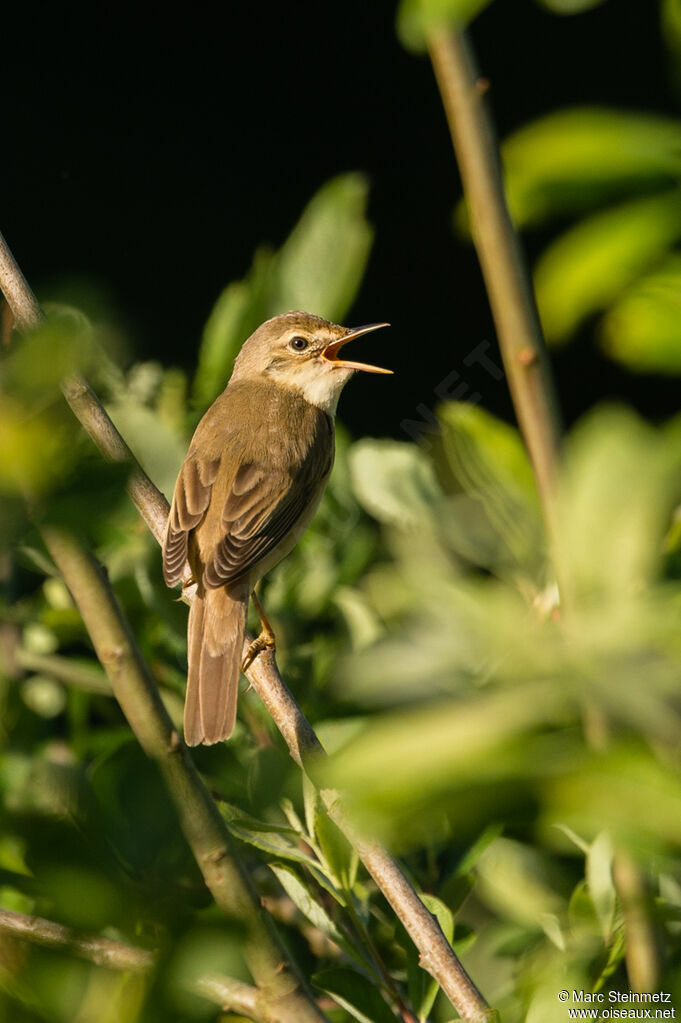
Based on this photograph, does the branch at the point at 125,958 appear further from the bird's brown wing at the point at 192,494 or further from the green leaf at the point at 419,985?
the bird's brown wing at the point at 192,494

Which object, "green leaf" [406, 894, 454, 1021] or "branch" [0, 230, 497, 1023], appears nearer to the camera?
"branch" [0, 230, 497, 1023]

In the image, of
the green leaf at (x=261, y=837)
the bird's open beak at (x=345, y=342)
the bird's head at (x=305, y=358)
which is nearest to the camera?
the green leaf at (x=261, y=837)

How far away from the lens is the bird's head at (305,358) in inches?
142

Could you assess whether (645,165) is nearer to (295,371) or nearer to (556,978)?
(556,978)

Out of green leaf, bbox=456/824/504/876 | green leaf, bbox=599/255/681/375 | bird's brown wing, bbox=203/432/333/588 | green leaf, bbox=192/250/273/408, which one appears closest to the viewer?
green leaf, bbox=599/255/681/375

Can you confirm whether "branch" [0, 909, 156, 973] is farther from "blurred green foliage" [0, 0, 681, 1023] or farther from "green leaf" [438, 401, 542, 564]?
"green leaf" [438, 401, 542, 564]

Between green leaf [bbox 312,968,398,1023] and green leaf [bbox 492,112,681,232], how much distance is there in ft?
2.90

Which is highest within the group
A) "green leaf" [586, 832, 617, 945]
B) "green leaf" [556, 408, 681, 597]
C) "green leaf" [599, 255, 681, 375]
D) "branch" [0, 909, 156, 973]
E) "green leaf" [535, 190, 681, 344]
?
"green leaf" [535, 190, 681, 344]

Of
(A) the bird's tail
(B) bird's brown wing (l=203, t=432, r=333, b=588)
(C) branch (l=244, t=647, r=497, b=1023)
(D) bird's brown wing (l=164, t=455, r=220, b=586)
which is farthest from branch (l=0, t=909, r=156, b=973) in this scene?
(B) bird's brown wing (l=203, t=432, r=333, b=588)

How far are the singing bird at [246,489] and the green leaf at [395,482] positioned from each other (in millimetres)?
338

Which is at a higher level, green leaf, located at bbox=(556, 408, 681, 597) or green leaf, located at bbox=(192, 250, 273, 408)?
green leaf, located at bbox=(192, 250, 273, 408)

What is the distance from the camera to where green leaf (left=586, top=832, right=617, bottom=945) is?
1.33 m

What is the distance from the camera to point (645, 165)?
2.27ft

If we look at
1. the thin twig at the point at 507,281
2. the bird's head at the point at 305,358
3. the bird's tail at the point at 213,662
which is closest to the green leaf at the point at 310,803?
the bird's tail at the point at 213,662
